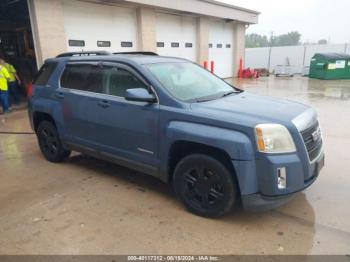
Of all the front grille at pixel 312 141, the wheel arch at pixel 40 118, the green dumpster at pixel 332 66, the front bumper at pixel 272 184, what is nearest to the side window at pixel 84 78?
the wheel arch at pixel 40 118

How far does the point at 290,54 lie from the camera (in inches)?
1041

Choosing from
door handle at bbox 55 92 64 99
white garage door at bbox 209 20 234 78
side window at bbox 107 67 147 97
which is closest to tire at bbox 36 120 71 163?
door handle at bbox 55 92 64 99

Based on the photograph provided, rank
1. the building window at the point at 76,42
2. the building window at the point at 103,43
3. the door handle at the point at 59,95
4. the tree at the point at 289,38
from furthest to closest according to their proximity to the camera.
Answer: the tree at the point at 289,38, the building window at the point at 103,43, the building window at the point at 76,42, the door handle at the point at 59,95

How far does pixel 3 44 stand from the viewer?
41.5 feet

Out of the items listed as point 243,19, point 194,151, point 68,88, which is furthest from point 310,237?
point 243,19

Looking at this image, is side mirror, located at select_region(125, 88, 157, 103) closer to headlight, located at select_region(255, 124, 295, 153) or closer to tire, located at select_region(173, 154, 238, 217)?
tire, located at select_region(173, 154, 238, 217)

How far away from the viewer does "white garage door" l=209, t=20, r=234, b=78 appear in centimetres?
1952

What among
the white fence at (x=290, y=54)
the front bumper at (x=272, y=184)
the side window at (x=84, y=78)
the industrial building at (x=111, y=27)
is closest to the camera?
the front bumper at (x=272, y=184)

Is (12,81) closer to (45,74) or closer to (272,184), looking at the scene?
(45,74)

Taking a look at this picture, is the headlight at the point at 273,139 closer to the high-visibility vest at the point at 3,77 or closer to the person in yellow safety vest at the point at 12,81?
the high-visibility vest at the point at 3,77

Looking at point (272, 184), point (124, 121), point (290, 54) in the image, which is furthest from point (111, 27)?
point (290, 54)

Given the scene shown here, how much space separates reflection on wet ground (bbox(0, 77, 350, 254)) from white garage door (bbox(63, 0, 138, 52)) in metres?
7.59

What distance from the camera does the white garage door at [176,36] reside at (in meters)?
15.2

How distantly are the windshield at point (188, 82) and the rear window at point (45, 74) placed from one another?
2.07 m
